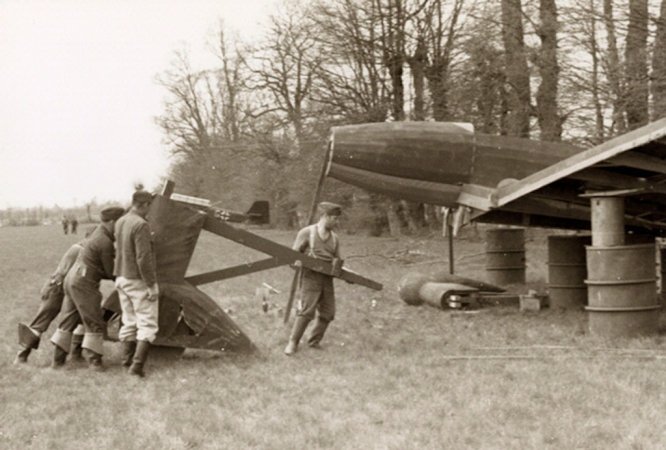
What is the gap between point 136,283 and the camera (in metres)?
9.19

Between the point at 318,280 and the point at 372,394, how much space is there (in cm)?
280

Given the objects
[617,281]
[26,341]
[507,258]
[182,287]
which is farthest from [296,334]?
[507,258]

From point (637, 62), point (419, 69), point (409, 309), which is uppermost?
point (419, 69)

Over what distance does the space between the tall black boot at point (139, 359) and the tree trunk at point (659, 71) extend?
44.8 feet

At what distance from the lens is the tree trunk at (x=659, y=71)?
62.2ft

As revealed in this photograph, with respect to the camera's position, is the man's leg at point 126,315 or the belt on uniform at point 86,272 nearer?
the man's leg at point 126,315

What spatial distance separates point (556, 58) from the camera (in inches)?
939

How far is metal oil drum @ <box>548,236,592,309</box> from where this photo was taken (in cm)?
1439

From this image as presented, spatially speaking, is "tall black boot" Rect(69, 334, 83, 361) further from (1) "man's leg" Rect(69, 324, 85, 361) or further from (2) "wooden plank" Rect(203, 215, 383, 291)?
(2) "wooden plank" Rect(203, 215, 383, 291)

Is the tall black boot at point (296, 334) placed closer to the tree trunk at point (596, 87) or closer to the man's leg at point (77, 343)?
the man's leg at point (77, 343)

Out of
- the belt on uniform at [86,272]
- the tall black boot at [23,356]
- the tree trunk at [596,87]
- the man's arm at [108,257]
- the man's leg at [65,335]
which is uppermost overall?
the tree trunk at [596,87]

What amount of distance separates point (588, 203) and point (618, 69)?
841 cm

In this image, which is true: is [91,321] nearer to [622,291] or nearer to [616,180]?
[622,291]

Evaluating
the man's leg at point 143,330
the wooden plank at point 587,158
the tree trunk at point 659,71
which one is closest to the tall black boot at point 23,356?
the man's leg at point 143,330
